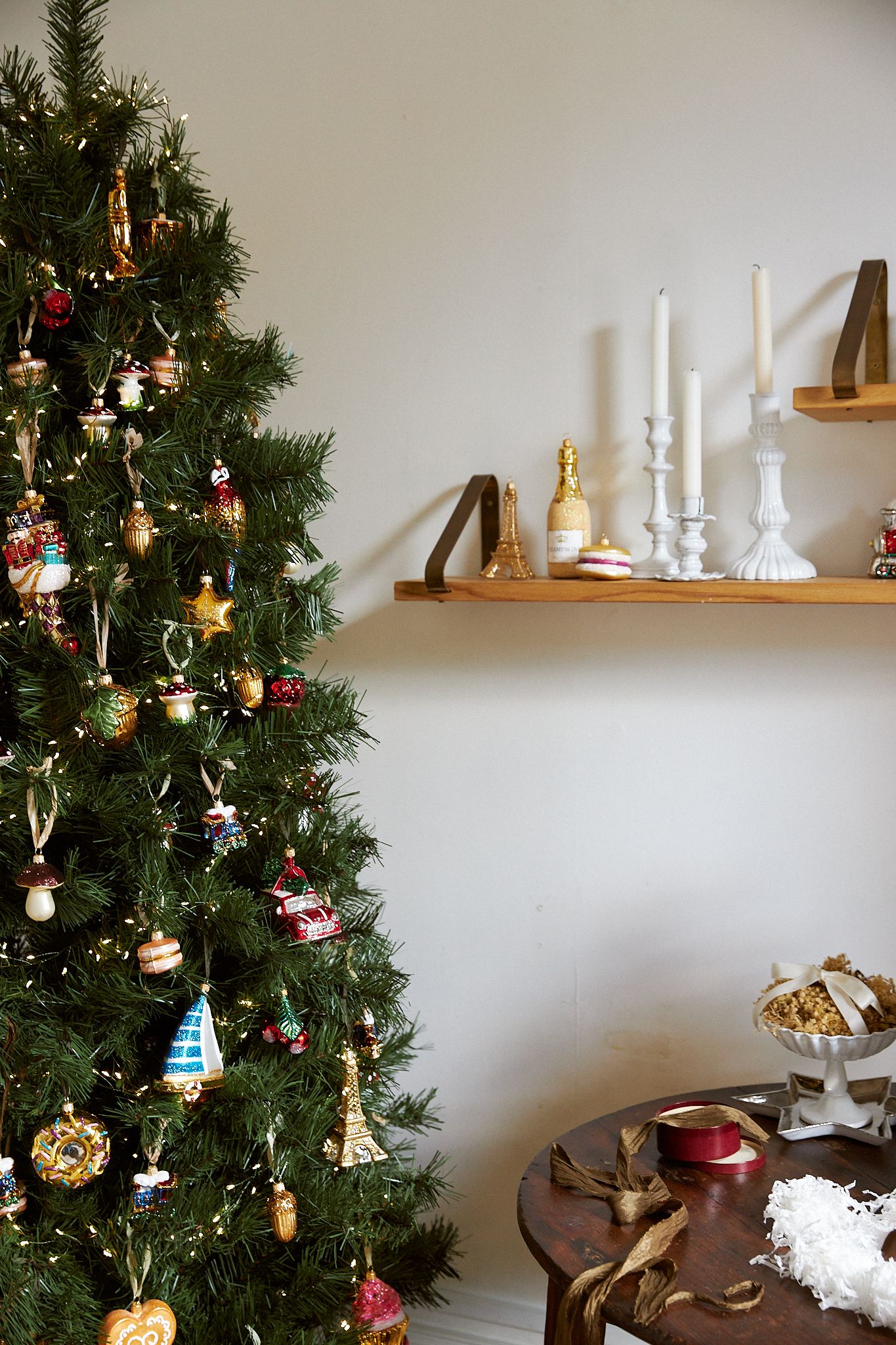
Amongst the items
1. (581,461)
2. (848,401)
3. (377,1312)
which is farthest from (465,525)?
(377,1312)

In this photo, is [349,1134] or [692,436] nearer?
[349,1134]

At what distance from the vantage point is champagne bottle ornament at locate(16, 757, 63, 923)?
1.09 metres

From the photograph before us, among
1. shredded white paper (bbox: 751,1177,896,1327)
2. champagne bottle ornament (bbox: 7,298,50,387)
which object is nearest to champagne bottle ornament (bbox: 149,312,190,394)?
champagne bottle ornament (bbox: 7,298,50,387)

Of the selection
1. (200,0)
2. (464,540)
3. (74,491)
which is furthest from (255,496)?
(200,0)

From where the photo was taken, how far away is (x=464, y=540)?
1661mm

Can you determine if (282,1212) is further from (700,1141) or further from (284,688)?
(284,688)

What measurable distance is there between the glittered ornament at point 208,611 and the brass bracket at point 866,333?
0.73 metres

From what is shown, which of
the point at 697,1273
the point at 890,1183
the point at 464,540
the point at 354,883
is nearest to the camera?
the point at 697,1273

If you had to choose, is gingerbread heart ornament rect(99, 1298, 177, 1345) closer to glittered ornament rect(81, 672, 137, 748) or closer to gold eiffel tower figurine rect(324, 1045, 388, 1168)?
gold eiffel tower figurine rect(324, 1045, 388, 1168)

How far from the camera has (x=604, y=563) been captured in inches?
56.0

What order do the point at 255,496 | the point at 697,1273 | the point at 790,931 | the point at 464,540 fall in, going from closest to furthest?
the point at 697,1273
the point at 255,496
the point at 790,931
the point at 464,540

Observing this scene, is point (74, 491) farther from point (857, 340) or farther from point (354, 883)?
point (857, 340)

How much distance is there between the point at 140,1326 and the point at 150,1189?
13 centimetres

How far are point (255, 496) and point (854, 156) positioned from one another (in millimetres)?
892
